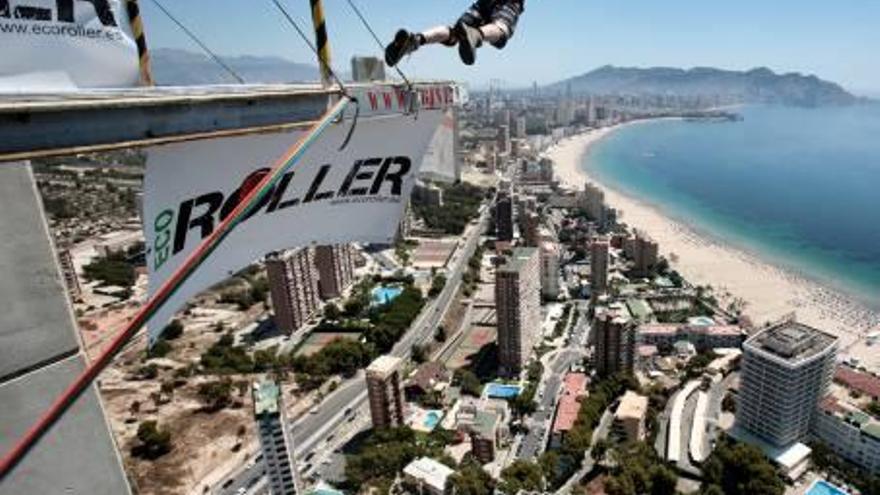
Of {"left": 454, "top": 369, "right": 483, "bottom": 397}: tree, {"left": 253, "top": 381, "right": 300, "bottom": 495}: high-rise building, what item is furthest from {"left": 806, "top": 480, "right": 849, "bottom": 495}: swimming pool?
{"left": 253, "top": 381, "right": 300, "bottom": 495}: high-rise building

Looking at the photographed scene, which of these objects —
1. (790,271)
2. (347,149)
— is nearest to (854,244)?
(790,271)

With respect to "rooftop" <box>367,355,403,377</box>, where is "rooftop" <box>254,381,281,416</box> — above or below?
above

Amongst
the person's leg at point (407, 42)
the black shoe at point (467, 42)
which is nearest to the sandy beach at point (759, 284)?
the black shoe at point (467, 42)

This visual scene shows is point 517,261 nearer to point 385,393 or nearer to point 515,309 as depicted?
point 515,309

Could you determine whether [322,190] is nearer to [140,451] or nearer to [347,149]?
[347,149]

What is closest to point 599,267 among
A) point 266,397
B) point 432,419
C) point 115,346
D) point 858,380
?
point 858,380

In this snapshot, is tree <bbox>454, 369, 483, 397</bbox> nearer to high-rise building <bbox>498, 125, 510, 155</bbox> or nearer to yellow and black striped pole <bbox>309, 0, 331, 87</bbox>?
yellow and black striped pole <bbox>309, 0, 331, 87</bbox>
